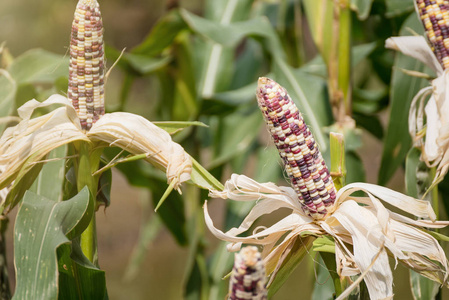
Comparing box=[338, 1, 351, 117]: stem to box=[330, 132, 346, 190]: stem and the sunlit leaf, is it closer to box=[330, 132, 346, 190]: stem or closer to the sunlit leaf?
the sunlit leaf

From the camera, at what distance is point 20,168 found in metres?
0.56

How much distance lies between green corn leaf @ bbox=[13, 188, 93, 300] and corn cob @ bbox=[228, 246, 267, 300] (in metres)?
0.19

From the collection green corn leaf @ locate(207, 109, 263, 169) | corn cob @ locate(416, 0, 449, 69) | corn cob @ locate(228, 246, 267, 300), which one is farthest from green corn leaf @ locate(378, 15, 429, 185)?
corn cob @ locate(228, 246, 267, 300)

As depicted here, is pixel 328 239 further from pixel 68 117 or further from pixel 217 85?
pixel 217 85

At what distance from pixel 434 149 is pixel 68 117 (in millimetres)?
417

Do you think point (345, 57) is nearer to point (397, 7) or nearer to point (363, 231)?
point (397, 7)

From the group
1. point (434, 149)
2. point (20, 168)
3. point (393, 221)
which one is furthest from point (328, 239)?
point (20, 168)

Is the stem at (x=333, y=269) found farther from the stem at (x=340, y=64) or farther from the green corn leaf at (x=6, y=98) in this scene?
the green corn leaf at (x=6, y=98)

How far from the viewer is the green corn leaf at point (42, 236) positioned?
496mm

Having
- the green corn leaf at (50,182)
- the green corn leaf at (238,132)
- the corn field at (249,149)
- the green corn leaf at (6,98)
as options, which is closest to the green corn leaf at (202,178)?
the corn field at (249,149)

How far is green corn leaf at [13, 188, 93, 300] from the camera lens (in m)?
0.50

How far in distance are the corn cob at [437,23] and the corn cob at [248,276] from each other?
1.39ft

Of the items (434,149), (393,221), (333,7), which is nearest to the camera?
(393,221)

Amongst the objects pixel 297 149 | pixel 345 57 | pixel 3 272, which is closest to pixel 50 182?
pixel 3 272
